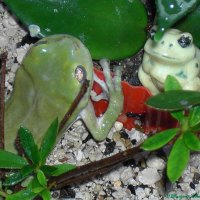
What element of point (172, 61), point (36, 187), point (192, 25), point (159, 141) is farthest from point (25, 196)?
point (192, 25)

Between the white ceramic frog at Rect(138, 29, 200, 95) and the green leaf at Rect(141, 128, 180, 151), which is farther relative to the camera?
the white ceramic frog at Rect(138, 29, 200, 95)

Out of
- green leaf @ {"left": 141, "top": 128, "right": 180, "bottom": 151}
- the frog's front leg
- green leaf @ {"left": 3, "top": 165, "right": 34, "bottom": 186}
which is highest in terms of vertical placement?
green leaf @ {"left": 141, "top": 128, "right": 180, "bottom": 151}

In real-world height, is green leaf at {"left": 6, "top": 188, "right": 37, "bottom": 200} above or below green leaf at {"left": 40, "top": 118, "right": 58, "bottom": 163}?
below

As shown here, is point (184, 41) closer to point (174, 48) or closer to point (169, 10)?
point (174, 48)

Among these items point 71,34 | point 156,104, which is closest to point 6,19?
point 71,34

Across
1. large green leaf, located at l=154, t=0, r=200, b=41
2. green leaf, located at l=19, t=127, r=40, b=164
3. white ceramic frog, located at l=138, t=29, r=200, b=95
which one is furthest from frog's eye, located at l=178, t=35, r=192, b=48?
green leaf, located at l=19, t=127, r=40, b=164

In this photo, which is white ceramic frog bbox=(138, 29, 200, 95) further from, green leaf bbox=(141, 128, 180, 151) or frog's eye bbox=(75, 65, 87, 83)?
green leaf bbox=(141, 128, 180, 151)
